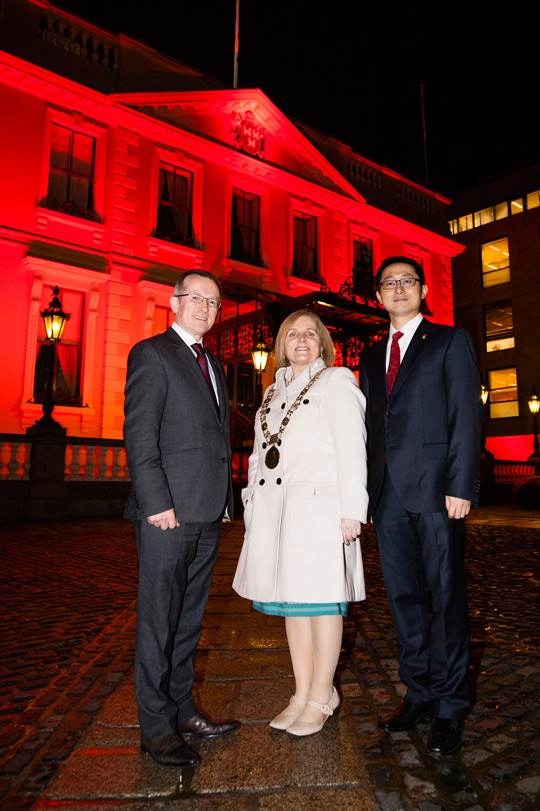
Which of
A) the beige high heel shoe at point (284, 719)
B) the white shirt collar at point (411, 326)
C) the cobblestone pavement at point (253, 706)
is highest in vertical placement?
the white shirt collar at point (411, 326)

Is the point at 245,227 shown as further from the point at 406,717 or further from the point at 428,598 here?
the point at 406,717

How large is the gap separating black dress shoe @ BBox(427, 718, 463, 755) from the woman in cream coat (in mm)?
476

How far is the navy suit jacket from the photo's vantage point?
2.62 m

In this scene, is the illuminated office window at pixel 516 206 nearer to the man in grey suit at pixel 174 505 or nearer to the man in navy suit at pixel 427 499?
the man in navy suit at pixel 427 499

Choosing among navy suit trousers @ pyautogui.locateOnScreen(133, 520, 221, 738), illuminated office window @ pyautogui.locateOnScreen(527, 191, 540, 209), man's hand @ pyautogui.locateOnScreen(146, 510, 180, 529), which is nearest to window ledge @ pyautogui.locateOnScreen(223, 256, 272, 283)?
navy suit trousers @ pyautogui.locateOnScreen(133, 520, 221, 738)

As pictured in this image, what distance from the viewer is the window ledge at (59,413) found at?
13.2 m

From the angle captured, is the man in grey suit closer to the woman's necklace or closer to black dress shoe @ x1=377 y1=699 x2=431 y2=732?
the woman's necklace

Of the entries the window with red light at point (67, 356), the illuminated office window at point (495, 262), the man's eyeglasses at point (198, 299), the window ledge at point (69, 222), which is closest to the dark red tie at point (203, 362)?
the man's eyeglasses at point (198, 299)

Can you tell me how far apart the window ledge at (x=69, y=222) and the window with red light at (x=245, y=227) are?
4.36m

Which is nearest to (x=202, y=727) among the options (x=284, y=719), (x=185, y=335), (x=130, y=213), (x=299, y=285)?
(x=284, y=719)

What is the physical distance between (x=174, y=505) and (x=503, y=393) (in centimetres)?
2818

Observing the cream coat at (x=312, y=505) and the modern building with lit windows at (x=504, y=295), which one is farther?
the modern building with lit windows at (x=504, y=295)

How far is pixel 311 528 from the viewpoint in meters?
2.62

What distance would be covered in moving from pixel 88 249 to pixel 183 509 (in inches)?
540
